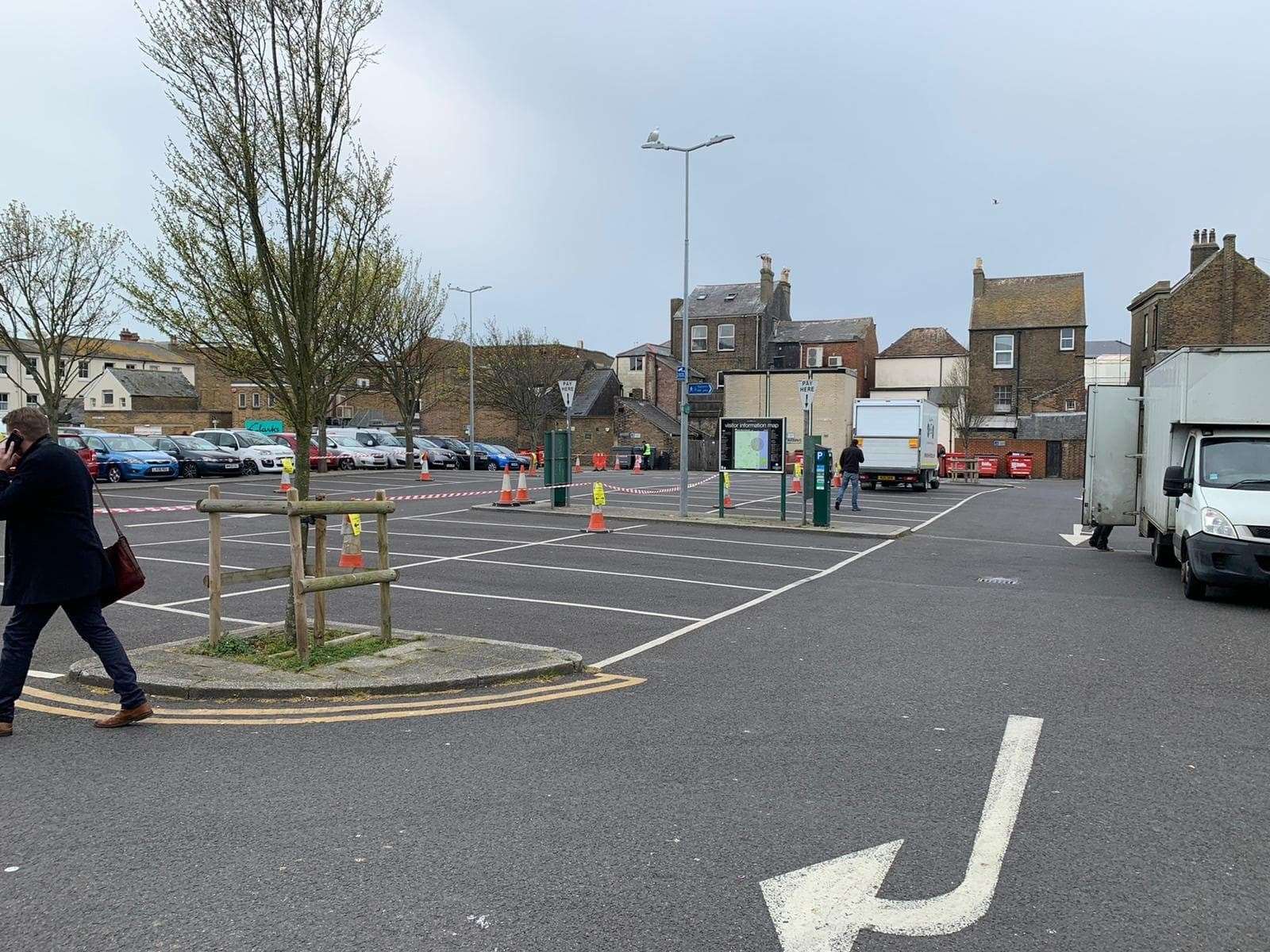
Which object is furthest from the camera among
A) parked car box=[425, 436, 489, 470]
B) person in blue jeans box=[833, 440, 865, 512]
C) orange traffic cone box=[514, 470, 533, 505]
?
parked car box=[425, 436, 489, 470]

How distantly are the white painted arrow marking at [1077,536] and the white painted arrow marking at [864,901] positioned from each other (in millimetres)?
15039

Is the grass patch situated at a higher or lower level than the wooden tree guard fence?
lower

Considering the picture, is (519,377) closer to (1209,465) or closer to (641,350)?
(641,350)

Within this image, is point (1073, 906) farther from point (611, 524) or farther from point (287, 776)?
point (611, 524)

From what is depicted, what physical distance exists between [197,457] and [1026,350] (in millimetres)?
44606

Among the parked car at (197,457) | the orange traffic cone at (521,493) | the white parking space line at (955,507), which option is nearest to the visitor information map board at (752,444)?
the white parking space line at (955,507)

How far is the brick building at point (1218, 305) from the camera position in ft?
128

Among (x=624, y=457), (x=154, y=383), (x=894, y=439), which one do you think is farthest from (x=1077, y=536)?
(x=154, y=383)

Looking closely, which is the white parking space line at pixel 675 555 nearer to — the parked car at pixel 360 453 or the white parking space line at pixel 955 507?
the white parking space line at pixel 955 507

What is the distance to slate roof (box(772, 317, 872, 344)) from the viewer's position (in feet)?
199

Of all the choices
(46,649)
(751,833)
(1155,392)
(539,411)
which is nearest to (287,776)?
(751,833)

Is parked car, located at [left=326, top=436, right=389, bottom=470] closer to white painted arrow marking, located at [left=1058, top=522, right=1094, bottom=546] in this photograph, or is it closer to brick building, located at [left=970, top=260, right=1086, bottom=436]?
white painted arrow marking, located at [left=1058, top=522, right=1094, bottom=546]

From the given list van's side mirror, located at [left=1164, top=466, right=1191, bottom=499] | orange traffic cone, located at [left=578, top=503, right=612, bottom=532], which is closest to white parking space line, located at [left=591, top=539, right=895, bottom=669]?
van's side mirror, located at [left=1164, top=466, right=1191, bottom=499]

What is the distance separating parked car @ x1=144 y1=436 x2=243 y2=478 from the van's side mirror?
29.7 metres
